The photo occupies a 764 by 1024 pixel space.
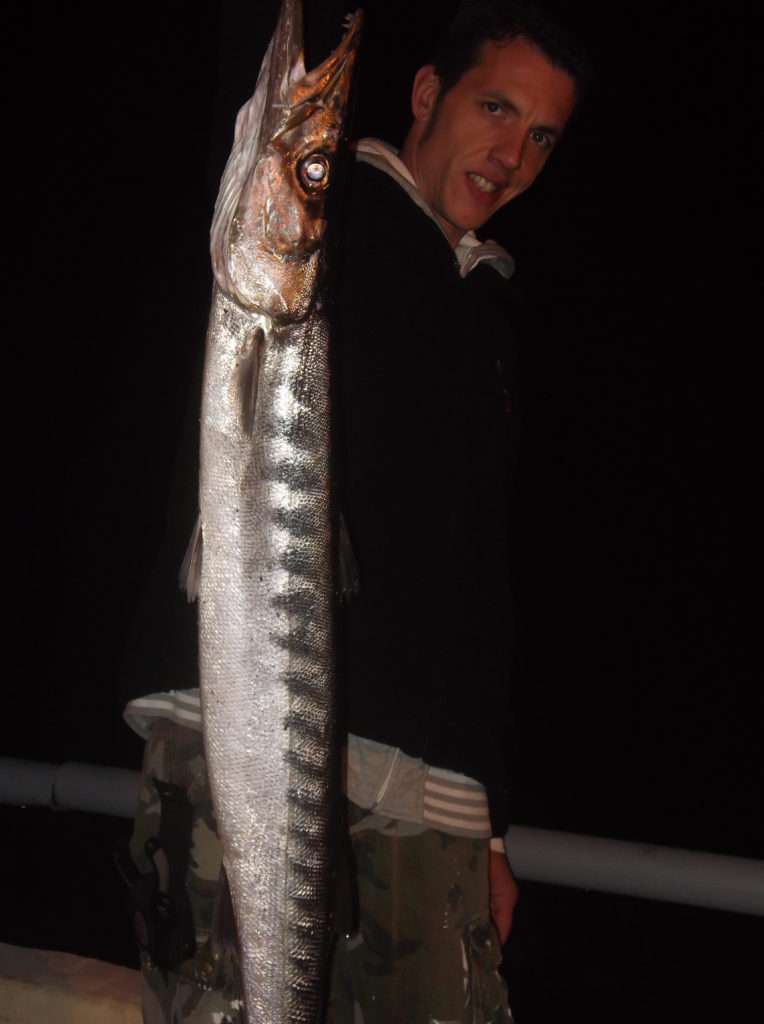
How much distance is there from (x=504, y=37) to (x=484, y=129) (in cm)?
23

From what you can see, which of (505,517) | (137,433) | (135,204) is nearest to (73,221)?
(135,204)

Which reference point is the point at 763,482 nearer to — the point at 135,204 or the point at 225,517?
the point at 135,204

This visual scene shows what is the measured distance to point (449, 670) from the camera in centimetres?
188

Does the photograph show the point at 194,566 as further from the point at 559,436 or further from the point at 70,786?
the point at 559,436

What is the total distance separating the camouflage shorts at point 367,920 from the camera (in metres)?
1.69

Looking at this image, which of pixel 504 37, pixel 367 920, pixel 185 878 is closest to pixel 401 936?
pixel 367 920

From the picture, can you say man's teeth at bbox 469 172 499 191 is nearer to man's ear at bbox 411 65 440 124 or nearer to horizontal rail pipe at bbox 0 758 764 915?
man's ear at bbox 411 65 440 124

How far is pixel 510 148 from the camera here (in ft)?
7.11

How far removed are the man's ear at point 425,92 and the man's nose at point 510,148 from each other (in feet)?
0.67

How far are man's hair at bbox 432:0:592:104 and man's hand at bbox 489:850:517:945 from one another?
1794mm

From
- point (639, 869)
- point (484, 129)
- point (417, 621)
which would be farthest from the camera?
point (639, 869)

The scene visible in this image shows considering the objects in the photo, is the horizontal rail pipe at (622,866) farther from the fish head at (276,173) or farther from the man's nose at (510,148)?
the fish head at (276,173)

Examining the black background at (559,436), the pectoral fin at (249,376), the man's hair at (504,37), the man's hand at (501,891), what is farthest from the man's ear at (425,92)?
the black background at (559,436)

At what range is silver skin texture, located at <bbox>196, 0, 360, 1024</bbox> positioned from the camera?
1.40 meters
